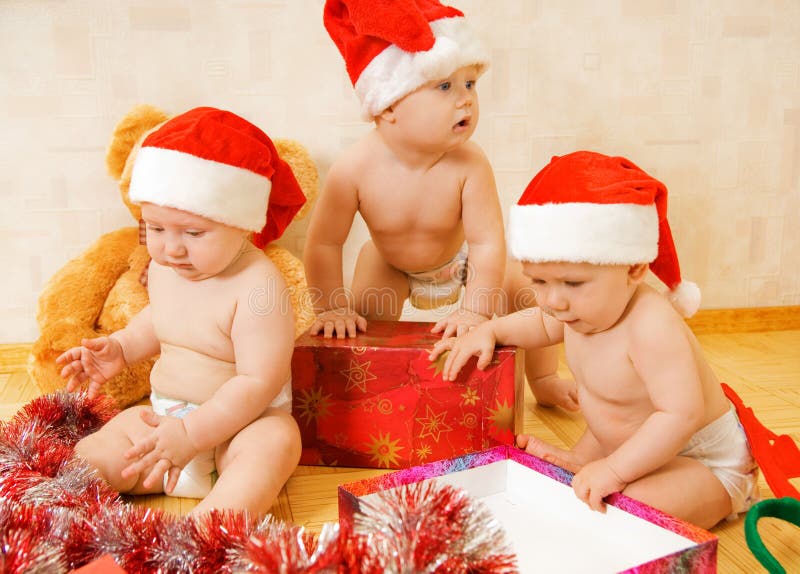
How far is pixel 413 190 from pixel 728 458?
0.57 m

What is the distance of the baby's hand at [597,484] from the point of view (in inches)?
33.4

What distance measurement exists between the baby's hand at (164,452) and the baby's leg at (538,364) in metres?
0.58

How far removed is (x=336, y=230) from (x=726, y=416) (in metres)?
0.62

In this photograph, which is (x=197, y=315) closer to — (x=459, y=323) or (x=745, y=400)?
(x=459, y=323)

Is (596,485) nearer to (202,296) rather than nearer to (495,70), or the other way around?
(202,296)

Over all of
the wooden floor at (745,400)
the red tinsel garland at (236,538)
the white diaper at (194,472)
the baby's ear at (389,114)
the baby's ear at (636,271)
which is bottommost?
the wooden floor at (745,400)

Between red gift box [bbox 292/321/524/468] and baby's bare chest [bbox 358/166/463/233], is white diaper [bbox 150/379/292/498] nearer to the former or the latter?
red gift box [bbox 292/321/524/468]

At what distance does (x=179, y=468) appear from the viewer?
3.01ft

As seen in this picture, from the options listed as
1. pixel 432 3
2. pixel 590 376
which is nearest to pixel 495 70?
pixel 432 3

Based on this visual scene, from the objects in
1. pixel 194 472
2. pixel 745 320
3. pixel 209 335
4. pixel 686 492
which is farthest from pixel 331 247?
pixel 745 320

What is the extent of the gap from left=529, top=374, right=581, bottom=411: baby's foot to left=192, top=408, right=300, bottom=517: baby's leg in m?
0.44

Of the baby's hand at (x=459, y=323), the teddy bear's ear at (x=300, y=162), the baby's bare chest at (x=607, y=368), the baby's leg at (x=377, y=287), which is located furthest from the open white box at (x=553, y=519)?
the teddy bear's ear at (x=300, y=162)

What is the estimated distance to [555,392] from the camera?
4.13 ft

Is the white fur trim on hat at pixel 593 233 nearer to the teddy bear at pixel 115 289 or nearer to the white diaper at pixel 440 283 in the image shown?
the white diaper at pixel 440 283
